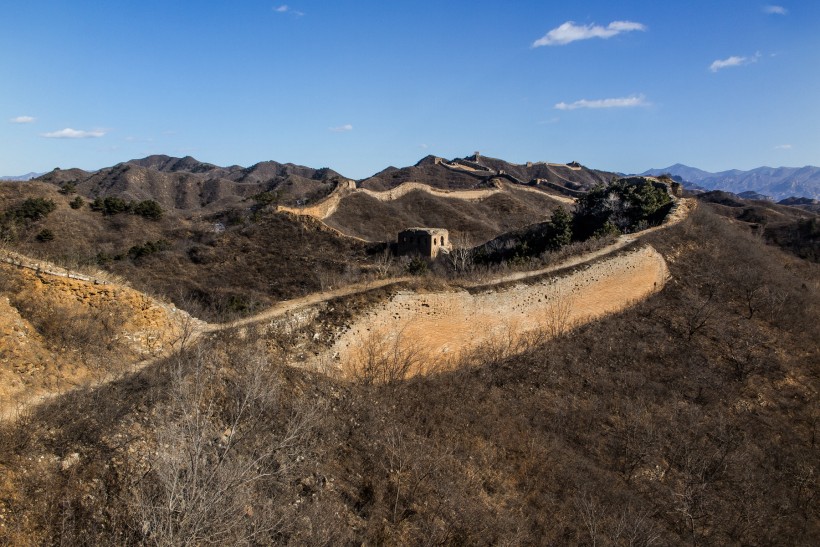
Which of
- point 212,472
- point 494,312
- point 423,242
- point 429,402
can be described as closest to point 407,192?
point 423,242

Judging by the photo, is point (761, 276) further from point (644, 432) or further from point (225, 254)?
point (225, 254)

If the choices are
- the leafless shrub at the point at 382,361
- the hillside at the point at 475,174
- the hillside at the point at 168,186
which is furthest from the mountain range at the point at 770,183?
the leafless shrub at the point at 382,361

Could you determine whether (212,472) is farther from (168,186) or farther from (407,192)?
(168,186)

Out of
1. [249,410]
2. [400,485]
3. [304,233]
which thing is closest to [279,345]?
[249,410]

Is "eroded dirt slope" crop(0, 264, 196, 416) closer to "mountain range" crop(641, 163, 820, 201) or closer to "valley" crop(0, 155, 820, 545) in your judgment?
"valley" crop(0, 155, 820, 545)

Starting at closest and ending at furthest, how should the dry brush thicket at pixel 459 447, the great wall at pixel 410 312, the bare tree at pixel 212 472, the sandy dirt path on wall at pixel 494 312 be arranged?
the bare tree at pixel 212 472 → the dry brush thicket at pixel 459 447 → the great wall at pixel 410 312 → the sandy dirt path on wall at pixel 494 312

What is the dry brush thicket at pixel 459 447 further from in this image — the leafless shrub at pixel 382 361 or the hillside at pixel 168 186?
the hillside at pixel 168 186
